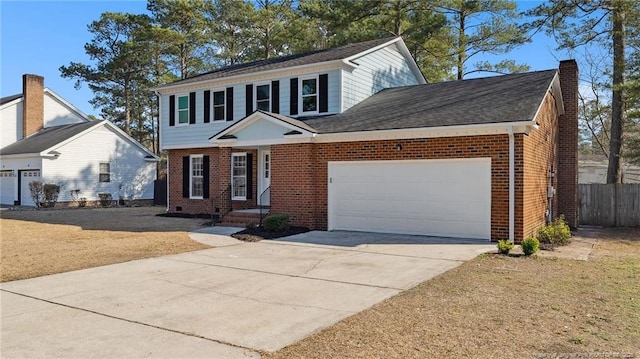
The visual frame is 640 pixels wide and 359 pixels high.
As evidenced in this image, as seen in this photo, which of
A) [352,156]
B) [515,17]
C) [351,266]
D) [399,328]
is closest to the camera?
[399,328]

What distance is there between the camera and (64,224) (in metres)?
16.2

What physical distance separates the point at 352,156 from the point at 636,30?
14645 millimetres

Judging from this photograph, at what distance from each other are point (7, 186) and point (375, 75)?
77.2 ft

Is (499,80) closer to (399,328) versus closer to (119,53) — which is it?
(399,328)

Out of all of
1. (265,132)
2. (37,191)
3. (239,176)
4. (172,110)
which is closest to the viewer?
(265,132)

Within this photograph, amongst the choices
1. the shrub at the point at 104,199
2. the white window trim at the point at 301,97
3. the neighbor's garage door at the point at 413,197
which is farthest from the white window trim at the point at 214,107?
the shrub at the point at 104,199

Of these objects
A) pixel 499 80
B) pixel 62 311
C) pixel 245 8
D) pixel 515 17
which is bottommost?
pixel 62 311

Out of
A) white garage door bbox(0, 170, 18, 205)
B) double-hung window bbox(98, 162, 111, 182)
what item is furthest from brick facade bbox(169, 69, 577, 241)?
white garage door bbox(0, 170, 18, 205)

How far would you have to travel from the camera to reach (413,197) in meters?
12.4

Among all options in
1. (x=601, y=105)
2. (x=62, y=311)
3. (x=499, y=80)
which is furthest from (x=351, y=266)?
(x=601, y=105)

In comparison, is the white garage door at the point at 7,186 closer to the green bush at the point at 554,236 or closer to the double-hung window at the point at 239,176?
the double-hung window at the point at 239,176

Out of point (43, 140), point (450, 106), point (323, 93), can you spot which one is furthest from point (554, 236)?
point (43, 140)

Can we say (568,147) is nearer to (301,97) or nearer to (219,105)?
(301,97)

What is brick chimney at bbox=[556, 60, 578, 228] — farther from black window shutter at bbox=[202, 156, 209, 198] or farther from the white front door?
black window shutter at bbox=[202, 156, 209, 198]
